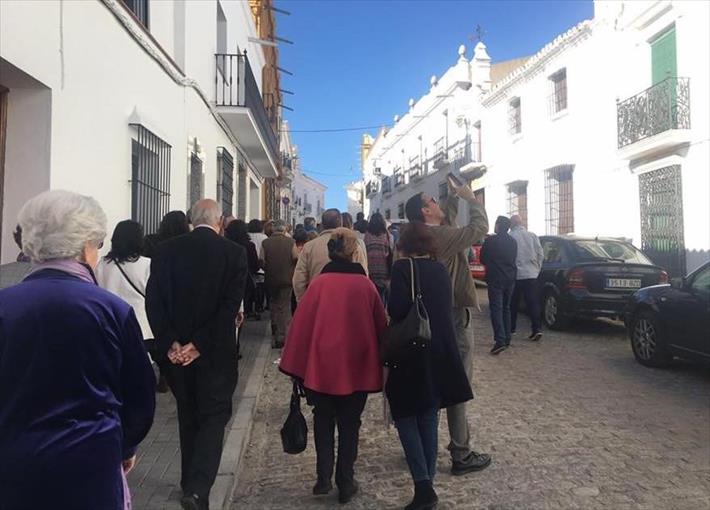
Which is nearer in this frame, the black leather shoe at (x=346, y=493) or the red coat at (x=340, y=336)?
the red coat at (x=340, y=336)

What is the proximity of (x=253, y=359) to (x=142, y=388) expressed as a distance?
17.4 ft

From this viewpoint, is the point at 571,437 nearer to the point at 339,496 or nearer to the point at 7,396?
the point at 339,496

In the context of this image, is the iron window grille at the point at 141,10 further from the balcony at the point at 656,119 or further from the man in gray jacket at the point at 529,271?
the balcony at the point at 656,119

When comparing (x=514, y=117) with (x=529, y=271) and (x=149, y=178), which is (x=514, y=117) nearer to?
(x=529, y=271)

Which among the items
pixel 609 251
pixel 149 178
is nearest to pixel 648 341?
pixel 609 251

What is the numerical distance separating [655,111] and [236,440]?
1236 cm

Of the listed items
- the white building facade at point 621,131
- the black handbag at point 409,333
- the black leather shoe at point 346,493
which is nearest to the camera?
the black handbag at point 409,333

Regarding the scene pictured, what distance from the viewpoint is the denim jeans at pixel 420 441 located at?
→ 3465 millimetres

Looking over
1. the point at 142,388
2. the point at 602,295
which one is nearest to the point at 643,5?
the point at 602,295

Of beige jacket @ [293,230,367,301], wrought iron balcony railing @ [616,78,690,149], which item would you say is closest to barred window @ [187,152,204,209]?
beige jacket @ [293,230,367,301]

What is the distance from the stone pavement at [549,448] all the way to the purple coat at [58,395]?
208 centimetres

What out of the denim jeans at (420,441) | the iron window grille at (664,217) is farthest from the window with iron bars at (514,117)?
the denim jeans at (420,441)

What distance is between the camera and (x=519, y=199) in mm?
20469

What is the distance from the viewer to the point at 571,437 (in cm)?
468
